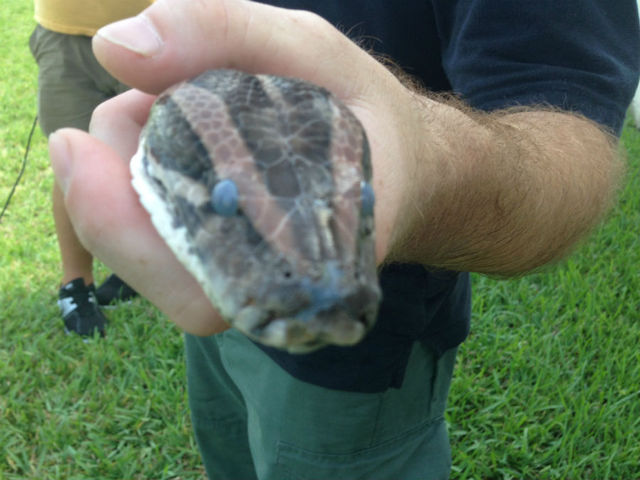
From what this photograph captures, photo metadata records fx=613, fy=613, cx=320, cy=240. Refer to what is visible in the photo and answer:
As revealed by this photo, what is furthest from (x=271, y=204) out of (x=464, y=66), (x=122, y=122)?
(x=464, y=66)

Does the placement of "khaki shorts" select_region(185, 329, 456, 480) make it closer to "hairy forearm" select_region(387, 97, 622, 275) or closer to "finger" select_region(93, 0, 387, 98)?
"hairy forearm" select_region(387, 97, 622, 275)

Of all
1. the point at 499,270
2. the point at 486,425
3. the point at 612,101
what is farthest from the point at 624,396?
the point at 612,101

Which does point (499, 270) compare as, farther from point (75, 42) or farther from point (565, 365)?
point (75, 42)

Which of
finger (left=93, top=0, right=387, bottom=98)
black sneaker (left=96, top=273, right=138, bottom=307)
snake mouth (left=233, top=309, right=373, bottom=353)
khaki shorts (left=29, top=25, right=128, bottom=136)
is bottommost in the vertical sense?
black sneaker (left=96, top=273, right=138, bottom=307)

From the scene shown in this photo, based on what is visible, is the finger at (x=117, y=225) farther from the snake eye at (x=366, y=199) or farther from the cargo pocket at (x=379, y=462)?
the cargo pocket at (x=379, y=462)

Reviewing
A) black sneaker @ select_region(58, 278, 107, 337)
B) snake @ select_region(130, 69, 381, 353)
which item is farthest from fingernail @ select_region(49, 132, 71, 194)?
black sneaker @ select_region(58, 278, 107, 337)

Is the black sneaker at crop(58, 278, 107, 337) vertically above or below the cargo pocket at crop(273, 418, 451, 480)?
below
